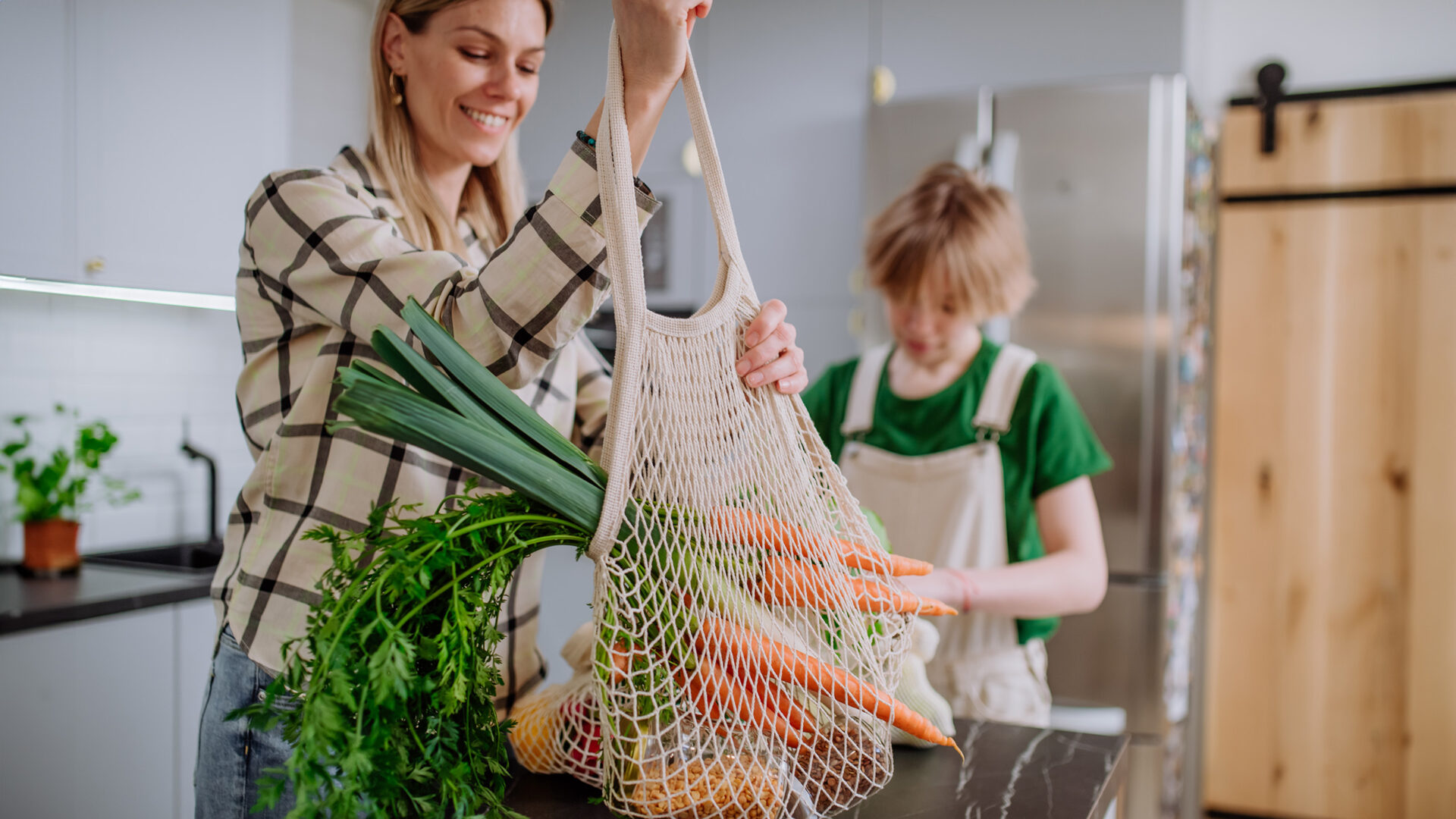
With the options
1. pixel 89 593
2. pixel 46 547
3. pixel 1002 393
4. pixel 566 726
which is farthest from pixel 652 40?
pixel 46 547

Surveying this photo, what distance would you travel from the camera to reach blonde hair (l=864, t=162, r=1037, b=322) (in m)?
1.47

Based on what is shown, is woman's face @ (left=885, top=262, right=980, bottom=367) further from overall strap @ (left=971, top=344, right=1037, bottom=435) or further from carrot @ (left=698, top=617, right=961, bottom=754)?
carrot @ (left=698, top=617, right=961, bottom=754)

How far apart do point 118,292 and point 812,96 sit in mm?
1669

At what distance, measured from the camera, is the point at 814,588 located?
669 millimetres

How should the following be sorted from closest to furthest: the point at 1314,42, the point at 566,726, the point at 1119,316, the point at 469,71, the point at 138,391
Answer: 1. the point at 566,726
2. the point at 469,71
3. the point at 1119,316
4. the point at 138,391
5. the point at 1314,42

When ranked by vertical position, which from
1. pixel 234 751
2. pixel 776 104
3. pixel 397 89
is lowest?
pixel 234 751

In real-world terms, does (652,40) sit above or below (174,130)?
below

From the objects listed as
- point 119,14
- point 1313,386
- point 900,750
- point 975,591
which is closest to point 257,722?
point 900,750

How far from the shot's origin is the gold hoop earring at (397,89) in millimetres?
1014

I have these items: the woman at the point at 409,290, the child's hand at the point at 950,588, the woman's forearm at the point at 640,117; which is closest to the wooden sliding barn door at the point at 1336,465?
the child's hand at the point at 950,588

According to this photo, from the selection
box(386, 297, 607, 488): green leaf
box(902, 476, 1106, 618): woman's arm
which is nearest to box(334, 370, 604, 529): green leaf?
box(386, 297, 607, 488): green leaf

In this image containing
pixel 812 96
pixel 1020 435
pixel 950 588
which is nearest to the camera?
pixel 950 588

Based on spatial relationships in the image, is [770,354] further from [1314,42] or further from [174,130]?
[1314,42]

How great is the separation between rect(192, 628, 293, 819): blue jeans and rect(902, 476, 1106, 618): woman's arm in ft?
2.22
